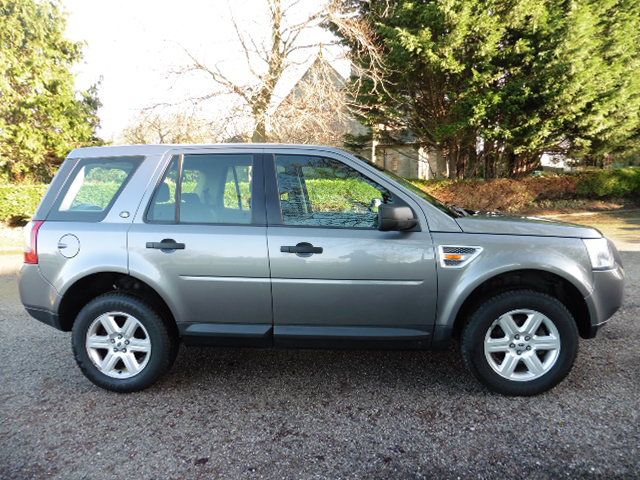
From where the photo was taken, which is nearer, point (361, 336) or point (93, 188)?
point (361, 336)

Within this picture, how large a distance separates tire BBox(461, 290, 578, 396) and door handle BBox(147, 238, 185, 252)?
2.10 metres

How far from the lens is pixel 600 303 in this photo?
2.89 m

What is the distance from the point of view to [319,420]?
106 inches

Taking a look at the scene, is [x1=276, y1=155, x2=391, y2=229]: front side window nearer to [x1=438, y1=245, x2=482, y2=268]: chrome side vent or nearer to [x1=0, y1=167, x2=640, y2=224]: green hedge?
[x1=438, y1=245, x2=482, y2=268]: chrome side vent

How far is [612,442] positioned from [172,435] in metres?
2.61

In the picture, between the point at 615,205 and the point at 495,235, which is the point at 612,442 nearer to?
the point at 495,235

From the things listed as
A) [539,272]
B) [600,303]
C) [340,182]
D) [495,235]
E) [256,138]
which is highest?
[256,138]

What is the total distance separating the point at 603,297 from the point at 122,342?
347cm

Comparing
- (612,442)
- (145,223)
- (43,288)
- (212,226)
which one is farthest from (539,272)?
(43,288)

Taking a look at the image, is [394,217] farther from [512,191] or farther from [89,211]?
[512,191]

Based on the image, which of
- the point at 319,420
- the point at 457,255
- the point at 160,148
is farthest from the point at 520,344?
the point at 160,148

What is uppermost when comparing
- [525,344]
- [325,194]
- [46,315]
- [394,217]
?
[325,194]

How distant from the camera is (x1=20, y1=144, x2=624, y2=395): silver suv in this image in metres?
2.85

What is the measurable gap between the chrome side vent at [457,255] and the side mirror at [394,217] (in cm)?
31
